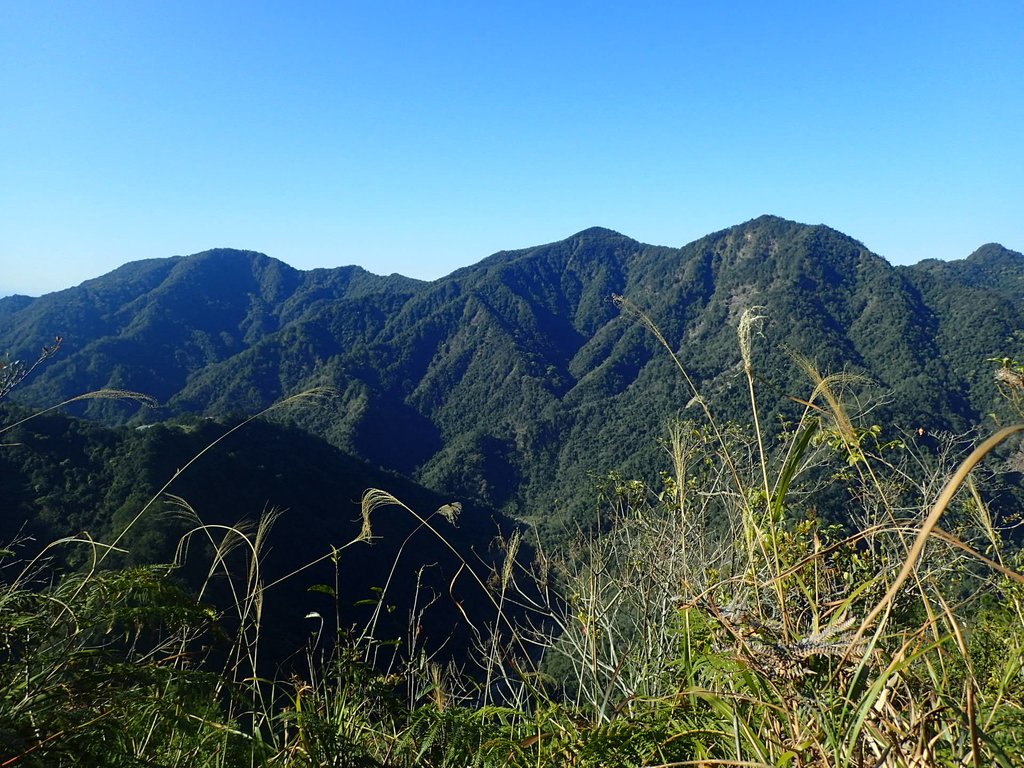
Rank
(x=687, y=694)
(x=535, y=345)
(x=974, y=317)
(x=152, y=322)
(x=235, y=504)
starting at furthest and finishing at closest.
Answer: (x=535, y=345), (x=152, y=322), (x=974, y=317), (x=235, y=504), (x=687, y=694)

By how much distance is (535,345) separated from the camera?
456 ft

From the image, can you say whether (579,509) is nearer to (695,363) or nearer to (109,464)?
(109,464)

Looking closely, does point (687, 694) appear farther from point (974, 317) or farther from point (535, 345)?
point (535, 345)

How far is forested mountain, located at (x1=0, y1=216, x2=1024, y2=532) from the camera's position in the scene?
80.6 meters

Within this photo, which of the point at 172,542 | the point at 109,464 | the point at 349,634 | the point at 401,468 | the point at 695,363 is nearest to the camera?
the point at 349,634

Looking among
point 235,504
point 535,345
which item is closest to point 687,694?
point 235,504

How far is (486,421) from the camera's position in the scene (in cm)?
11056

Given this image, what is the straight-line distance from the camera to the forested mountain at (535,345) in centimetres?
8062

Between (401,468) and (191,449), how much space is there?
56558 millimetres

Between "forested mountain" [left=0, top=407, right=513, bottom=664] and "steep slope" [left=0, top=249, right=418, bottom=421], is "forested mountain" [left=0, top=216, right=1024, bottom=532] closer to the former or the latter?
"steep slope" [left=0, top=249, right=418, bottom=421]

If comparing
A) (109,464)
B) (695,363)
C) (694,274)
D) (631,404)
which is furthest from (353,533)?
(694,274)

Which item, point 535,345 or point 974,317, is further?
point 535,345

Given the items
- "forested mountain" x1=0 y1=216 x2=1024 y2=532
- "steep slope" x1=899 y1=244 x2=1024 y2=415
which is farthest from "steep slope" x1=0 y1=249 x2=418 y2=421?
"steep slope" x1=899 y1=244 x2=1024 y2=415

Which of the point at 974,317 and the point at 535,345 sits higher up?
the point at 974,317
